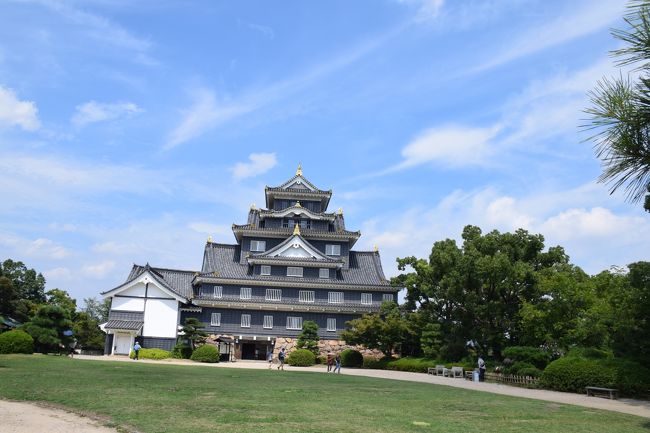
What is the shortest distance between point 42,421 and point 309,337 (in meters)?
35.8

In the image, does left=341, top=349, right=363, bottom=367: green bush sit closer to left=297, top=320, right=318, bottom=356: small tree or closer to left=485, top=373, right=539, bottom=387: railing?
left=297, top=320, right=318, bottom=356: small tree

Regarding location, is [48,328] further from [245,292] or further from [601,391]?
[601,391]

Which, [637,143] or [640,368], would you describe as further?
[640,368]

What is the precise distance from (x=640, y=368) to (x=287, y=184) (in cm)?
4028

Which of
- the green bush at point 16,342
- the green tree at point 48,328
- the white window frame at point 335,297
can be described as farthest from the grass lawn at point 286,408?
the white window frame at point 335,297

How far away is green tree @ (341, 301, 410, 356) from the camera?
4162cm

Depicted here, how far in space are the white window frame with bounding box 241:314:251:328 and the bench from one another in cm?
3183

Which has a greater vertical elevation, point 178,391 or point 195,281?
point 195,281

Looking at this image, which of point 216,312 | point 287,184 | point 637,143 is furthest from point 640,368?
point 287,184

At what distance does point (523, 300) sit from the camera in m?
32.1

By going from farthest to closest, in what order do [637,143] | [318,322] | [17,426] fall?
[318,322], [17,426], [637,143]

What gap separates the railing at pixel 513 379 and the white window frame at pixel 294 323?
21863 millimetres

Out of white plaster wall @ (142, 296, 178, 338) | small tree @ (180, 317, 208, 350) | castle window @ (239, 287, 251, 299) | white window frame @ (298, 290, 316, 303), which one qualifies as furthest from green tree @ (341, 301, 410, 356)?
white plaster wall @ (142, 296, 178, 338)

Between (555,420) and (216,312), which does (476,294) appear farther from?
(216,312)
